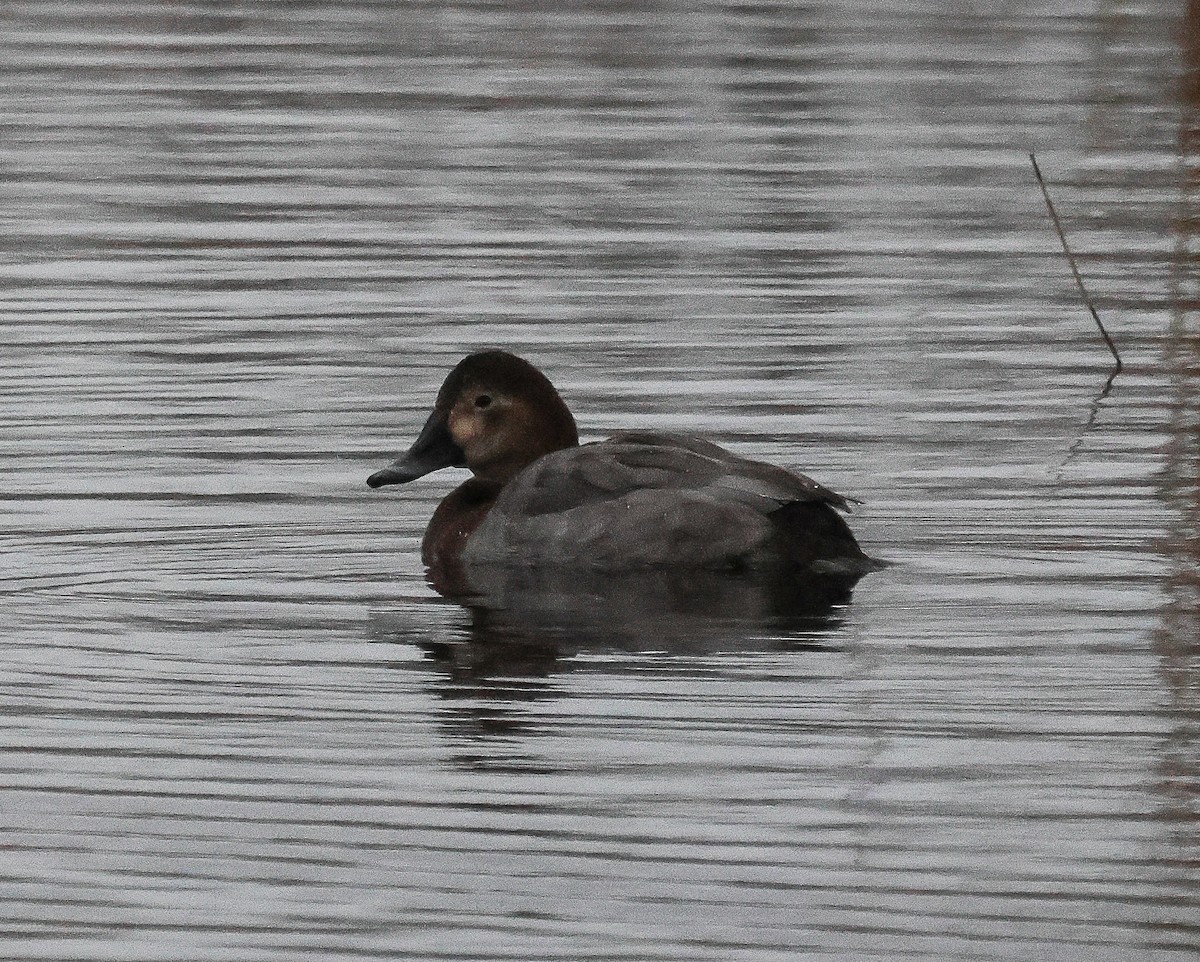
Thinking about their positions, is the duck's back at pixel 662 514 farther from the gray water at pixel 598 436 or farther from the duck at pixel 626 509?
the gray water at pixel 598 436

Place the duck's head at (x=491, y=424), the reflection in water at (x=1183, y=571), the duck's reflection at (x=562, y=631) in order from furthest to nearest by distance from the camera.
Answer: the duck's head at (x=491, y=424), the duck's reflection at (x=562, y=631), the reflection in water at (x=1183, y=571)

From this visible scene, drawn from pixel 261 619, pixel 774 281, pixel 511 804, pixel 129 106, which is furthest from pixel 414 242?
pixel 511 804

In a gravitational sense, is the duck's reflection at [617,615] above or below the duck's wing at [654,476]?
below

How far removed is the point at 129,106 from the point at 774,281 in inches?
299

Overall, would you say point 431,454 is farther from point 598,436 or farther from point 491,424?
point 598,436

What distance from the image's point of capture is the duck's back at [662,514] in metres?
9.73

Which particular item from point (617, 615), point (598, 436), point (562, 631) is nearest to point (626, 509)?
point (617, 615)

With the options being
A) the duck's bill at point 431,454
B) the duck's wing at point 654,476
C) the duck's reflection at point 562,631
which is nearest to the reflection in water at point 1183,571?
the duck's reflection at point 562,631

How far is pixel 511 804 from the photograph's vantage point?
7.12 meters

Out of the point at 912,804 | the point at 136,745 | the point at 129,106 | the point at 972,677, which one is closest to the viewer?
the point at 912,804

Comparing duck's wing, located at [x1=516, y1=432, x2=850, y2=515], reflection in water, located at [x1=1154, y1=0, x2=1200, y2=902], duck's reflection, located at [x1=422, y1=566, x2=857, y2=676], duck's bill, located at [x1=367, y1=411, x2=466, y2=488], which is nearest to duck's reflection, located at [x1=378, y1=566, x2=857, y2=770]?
duck's reflection, located at [x1=422, y1=566, x2=857, y2=676]

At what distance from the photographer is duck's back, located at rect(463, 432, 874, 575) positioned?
973 centimetres

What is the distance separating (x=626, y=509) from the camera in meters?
9.95

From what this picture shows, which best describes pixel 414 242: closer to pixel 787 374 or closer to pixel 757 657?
pixel 787 374
